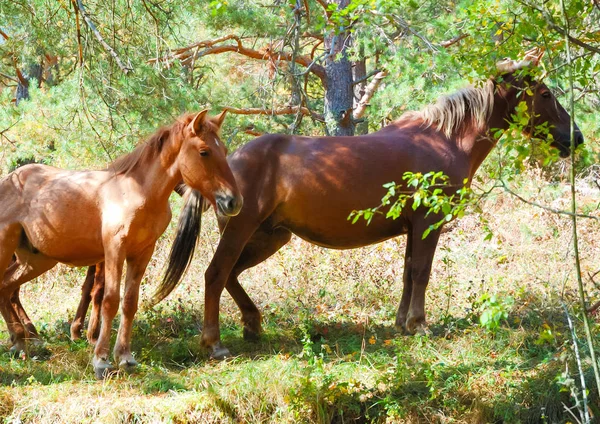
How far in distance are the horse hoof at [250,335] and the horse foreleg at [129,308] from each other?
1.25 meters

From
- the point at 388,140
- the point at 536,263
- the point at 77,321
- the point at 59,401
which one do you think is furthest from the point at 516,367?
the point at 77,321

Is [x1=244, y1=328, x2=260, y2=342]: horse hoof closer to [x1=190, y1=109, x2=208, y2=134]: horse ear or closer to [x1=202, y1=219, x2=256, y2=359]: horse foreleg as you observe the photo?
[x1=202, y1=219, x2=256, y2=359]: horse foreleg

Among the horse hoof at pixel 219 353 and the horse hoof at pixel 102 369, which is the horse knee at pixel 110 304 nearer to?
the horse hoof at pixel 102 369

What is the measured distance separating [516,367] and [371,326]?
1.64m

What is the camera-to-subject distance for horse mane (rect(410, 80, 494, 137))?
661cm

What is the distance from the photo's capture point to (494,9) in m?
4.80

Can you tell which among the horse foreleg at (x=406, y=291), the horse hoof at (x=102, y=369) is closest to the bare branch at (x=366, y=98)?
the horse foreleg at (x=406, y=291)

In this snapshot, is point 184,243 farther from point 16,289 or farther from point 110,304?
point 16,289

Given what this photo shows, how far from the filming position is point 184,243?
6.17 meters

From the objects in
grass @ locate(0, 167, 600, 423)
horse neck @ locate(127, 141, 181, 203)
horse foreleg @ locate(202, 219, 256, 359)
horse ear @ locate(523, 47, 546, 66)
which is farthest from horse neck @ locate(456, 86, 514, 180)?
horse neck @ locate(127, 141, 181, 203)

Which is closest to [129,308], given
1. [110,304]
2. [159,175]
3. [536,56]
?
[110,304]

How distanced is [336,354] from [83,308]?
248cm

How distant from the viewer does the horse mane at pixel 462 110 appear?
21.7 feet

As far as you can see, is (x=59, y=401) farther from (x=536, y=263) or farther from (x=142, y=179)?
(x=536, y=263)
